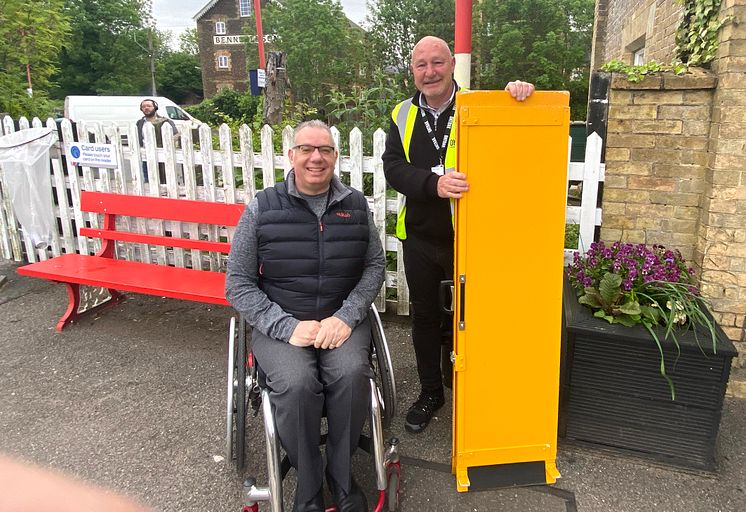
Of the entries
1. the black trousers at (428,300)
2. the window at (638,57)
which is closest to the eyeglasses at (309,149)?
the black trousers at (428,300)

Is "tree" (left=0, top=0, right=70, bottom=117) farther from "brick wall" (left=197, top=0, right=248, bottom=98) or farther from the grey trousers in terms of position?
"brick wall" (left=197, top=0, right=248, bottom=98)

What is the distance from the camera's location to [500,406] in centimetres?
237

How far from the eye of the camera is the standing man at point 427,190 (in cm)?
251

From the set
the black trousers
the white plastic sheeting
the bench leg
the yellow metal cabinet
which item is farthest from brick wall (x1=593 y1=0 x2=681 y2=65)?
the white plastic sheeting

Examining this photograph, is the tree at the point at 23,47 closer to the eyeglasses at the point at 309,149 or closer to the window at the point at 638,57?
the eyeglasses at the point at 309,149

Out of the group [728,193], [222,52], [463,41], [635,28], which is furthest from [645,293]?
[222,52]

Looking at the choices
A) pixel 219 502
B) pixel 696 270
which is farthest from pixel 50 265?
pixel 696 270

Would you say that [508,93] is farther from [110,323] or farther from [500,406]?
[110,323]

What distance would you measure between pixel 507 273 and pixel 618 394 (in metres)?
0.92

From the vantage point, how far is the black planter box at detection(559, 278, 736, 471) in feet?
8.11

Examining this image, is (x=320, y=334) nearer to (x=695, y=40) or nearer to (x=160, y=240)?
(x=160, y=240)

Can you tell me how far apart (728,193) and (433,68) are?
1.78 metres

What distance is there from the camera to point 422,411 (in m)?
2.95

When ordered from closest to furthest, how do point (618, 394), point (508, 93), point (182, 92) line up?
point (508, 93)
point (618, 394)
point (182, 92)
